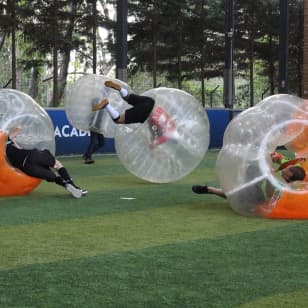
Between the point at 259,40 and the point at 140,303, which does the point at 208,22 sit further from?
the point at 140,303

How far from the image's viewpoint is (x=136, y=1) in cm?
2559

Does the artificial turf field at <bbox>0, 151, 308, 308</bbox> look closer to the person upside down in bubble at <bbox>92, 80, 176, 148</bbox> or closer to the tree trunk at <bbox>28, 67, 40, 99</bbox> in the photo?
the person upside down in bubble at <bbox>92, 80, 176, 148</bbox>

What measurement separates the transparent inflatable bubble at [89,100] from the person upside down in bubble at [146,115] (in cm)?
142

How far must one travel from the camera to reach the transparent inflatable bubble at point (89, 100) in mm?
11289

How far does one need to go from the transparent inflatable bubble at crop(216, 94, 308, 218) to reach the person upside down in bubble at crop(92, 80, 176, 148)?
1.91 metres

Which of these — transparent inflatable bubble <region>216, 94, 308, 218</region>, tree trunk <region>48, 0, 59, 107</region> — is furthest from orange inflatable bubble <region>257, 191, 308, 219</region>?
tree trunk <region>48, 0, 59, 107</region>

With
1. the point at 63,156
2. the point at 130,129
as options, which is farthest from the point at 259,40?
the point at 130,129

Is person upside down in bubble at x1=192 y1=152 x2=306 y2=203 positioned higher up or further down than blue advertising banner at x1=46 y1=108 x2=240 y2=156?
higher up

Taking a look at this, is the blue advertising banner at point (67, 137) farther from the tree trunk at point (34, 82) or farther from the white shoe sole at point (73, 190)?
the tree trunk at point (34, 82)

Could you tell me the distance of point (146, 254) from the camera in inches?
221

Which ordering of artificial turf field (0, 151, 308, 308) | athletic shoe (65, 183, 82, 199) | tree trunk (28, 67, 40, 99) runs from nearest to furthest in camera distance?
1. artificial turf field (0, 151, 308, 308)
2. athletic shoe (65, 183, 82, 199)
3. tree trunk (28, 67, 40, 99)

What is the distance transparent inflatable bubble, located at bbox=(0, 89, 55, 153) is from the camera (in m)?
9.25

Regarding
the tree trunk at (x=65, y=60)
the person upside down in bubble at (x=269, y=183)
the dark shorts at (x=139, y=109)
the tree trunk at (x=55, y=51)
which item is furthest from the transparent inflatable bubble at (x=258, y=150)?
the tree trunk at (x=65, y=60)

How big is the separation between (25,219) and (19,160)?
6.08ft
